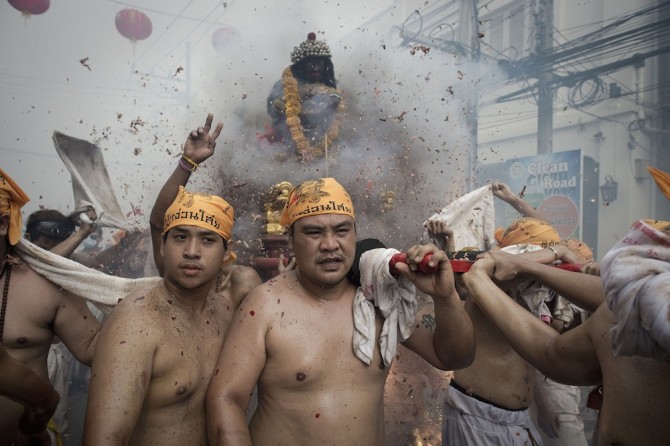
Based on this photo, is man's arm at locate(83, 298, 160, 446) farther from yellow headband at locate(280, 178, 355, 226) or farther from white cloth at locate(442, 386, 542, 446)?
white cloth at locate(442, 386, 542, 446)

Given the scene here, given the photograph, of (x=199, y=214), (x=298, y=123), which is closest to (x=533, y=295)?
(x=199, y=214)

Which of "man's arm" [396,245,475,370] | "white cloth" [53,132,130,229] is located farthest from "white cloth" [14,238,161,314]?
"man's arm" [396,245,475,370]

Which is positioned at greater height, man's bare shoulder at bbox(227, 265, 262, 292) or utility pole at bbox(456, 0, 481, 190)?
utility pole at bbox(456, 0, 481, 190)

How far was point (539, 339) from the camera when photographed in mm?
2121

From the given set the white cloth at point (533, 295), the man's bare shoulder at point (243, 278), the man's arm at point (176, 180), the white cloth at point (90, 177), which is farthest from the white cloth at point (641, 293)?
the white cloth at point (90, 177)

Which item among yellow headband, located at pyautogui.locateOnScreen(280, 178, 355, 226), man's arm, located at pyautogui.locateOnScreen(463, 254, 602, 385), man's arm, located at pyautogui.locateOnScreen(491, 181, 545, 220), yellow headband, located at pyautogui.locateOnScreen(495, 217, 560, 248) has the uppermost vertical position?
man's arm, located at pyautogui.locateOnScreen(491, 181, 545, 220)

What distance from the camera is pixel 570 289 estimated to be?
2.33 meters

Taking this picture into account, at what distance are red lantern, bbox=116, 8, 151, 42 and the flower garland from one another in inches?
180

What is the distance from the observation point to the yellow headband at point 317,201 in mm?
2521

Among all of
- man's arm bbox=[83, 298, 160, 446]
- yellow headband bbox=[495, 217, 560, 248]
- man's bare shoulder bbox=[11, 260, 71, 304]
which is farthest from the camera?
yellow headband bbox=[495, 217, 560, 248]

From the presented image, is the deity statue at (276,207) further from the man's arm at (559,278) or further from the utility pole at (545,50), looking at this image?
the utility pole at (545,50)

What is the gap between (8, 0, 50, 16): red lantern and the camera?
7094mm

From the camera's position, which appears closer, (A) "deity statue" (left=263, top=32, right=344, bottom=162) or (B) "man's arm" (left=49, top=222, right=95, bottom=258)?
(B) "man's arm" (left=49, top=222, right=95, bottom=258)

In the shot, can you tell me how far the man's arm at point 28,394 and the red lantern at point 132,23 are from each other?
8202 millimetres
